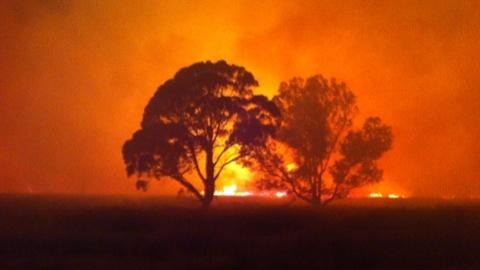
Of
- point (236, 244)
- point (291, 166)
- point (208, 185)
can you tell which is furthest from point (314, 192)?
point (236, 244)

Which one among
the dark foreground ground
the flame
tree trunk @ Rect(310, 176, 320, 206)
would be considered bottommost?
the dark foreground ground

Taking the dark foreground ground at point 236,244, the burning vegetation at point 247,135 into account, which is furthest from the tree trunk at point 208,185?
the dark foreground ground at point 236,244

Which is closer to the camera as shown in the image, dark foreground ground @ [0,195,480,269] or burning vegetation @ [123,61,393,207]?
dark foreground ground @ [0,195,480,269]

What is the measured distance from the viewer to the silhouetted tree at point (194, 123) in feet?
145

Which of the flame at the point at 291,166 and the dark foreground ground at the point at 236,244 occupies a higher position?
the flame at the point at 291,166

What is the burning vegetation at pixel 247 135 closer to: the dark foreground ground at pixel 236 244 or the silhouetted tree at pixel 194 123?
the silhouetted tree at pixel 194 123

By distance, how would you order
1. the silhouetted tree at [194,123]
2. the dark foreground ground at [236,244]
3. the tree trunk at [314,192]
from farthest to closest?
the tree trunk at [314,192] → the silhouetted tree at [194,123] → the dark foreground ground at [236,244]

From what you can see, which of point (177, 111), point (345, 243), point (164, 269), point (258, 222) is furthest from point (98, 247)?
point (177, 111)

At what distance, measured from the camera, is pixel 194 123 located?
147ft

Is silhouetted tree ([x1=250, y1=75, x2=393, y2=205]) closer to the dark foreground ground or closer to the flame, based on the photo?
the flame

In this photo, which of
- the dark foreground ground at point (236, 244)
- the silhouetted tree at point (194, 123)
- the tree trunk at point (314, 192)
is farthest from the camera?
the tree trunk at point (314, 192)

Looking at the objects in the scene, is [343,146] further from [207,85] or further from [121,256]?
[121,256]

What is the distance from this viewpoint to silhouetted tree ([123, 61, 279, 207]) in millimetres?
44156

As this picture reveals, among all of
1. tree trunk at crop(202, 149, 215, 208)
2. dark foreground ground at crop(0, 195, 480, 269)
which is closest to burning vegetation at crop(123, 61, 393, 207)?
tree trunk at crop(202, 149, 215, 208)
